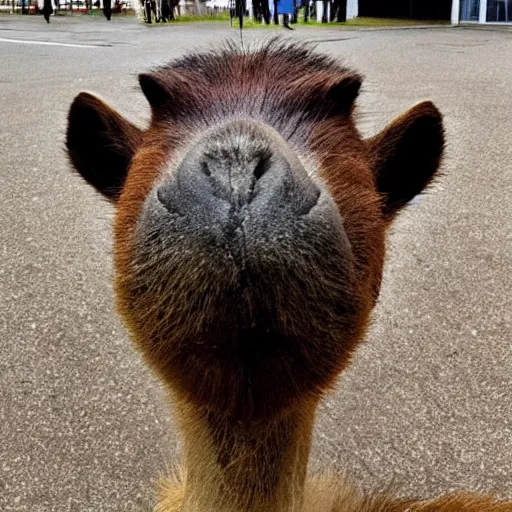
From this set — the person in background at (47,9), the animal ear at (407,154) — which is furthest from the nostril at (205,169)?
the person in background at (47,9)

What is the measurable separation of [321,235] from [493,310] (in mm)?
2170

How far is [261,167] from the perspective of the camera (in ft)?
3.54

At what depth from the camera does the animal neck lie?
4.79 ft

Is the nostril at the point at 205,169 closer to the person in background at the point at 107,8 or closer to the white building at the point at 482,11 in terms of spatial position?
the person in background at the point at 107,8

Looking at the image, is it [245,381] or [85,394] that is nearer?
[245,381]

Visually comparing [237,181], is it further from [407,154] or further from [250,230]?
[407,154]

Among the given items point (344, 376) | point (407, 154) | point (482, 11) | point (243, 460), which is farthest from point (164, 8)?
point (482, 11)

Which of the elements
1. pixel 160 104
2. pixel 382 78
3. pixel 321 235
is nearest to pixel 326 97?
pixel 160 104

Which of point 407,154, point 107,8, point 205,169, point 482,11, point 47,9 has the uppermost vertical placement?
point 205,169

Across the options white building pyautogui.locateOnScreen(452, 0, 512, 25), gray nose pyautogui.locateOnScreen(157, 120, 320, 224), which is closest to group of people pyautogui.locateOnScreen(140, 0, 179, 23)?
gray nose pyautogui.locateOnScreen(157, 120, 320, 224)

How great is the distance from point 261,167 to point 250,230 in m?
0.09

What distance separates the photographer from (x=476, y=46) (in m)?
10.3

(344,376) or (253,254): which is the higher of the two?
(253,254)

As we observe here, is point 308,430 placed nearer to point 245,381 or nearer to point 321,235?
point 245,381
